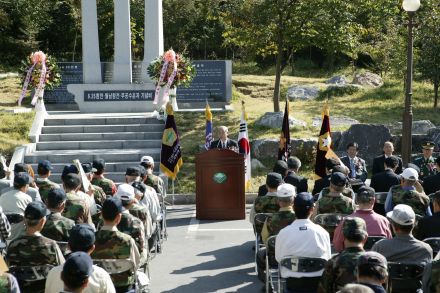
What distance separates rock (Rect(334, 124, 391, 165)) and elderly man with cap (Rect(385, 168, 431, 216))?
10055mm

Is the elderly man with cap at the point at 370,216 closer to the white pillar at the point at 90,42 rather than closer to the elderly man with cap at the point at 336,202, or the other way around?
the elderly man with cap at the point at 336,202

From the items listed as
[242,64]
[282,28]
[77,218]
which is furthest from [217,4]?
[77,218]

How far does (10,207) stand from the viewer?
1026cm

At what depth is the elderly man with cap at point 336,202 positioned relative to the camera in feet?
31.7

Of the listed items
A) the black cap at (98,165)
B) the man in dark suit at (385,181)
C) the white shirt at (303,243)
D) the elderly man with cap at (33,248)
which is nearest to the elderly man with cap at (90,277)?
the elderly man with cap at (33,248)

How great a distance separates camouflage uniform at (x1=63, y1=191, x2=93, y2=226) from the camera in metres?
9.39

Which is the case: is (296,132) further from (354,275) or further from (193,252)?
(354,275)

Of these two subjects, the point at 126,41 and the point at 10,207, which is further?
the point at 126,41

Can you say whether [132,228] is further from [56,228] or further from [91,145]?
[91,145]

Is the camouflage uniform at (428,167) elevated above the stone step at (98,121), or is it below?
below

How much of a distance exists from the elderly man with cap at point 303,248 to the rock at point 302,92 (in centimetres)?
2141

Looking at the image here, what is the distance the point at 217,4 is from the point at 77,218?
3168 cm

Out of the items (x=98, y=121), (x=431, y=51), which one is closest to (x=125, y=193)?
(x=98, y=121)

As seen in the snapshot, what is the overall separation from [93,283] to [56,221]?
2400mm
